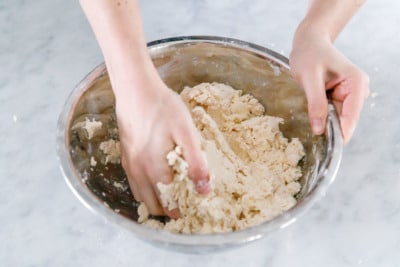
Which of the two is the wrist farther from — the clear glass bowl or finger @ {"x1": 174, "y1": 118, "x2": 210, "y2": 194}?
finger @ {"x1": 174, "y1": 118, "x2": 210, "y2": 194}

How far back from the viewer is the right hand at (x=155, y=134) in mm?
731

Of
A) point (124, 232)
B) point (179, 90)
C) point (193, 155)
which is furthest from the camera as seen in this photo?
point (179, 90)

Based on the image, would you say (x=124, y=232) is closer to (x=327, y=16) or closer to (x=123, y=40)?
(x=123, y=40)

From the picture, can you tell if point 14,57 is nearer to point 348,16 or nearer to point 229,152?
point 229,152

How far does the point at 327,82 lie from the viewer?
0.82 meters

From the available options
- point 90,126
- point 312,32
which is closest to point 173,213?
point 90,126

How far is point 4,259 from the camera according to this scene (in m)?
0.80

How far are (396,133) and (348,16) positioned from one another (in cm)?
23

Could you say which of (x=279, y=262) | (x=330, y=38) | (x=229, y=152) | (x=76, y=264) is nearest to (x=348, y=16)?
(x=330, y=38)

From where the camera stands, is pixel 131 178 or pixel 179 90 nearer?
pixel 131 178

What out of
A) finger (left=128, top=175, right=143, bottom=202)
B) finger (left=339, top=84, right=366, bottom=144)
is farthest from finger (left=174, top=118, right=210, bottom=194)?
finger (left=339, top=84, right=366, bottom=144)

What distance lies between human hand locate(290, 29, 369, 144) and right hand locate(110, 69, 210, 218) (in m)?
0.19

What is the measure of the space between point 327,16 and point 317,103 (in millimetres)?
184

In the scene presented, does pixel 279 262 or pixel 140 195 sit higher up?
pixel 140 195
